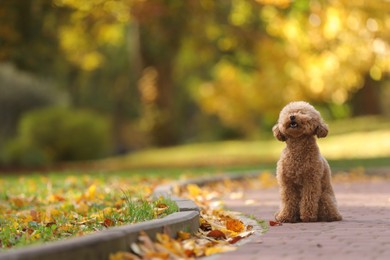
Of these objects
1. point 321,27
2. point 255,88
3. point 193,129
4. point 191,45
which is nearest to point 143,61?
point 191,45

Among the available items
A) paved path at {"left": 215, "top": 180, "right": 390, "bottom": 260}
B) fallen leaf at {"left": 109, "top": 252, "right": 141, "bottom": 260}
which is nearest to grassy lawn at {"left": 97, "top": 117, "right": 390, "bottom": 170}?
paved path at {"left": 215, "top": 180, "right": 390, "bottom": 260}

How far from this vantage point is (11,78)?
3322cm

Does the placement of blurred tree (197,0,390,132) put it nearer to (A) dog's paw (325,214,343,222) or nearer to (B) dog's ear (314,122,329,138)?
(A) dog's paw (325,214,343,222)

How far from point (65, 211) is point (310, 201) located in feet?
11.0

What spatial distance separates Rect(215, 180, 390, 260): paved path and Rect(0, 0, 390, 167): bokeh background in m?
15.0

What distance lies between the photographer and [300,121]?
9703mm

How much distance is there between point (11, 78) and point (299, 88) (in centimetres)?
1128

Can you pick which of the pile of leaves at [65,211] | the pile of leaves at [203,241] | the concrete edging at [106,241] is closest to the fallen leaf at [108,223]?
the pile of leaves at [65,211]

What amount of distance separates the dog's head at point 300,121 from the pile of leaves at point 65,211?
4.77ft

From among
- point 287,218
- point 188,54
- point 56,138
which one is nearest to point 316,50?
point 56,138

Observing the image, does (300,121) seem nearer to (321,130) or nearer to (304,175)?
(321,130)

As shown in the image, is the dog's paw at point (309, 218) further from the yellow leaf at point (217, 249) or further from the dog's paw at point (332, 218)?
the yellow leaf at point (217, 249)

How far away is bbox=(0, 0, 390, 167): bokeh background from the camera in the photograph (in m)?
28.6

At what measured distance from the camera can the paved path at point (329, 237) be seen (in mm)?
7844
